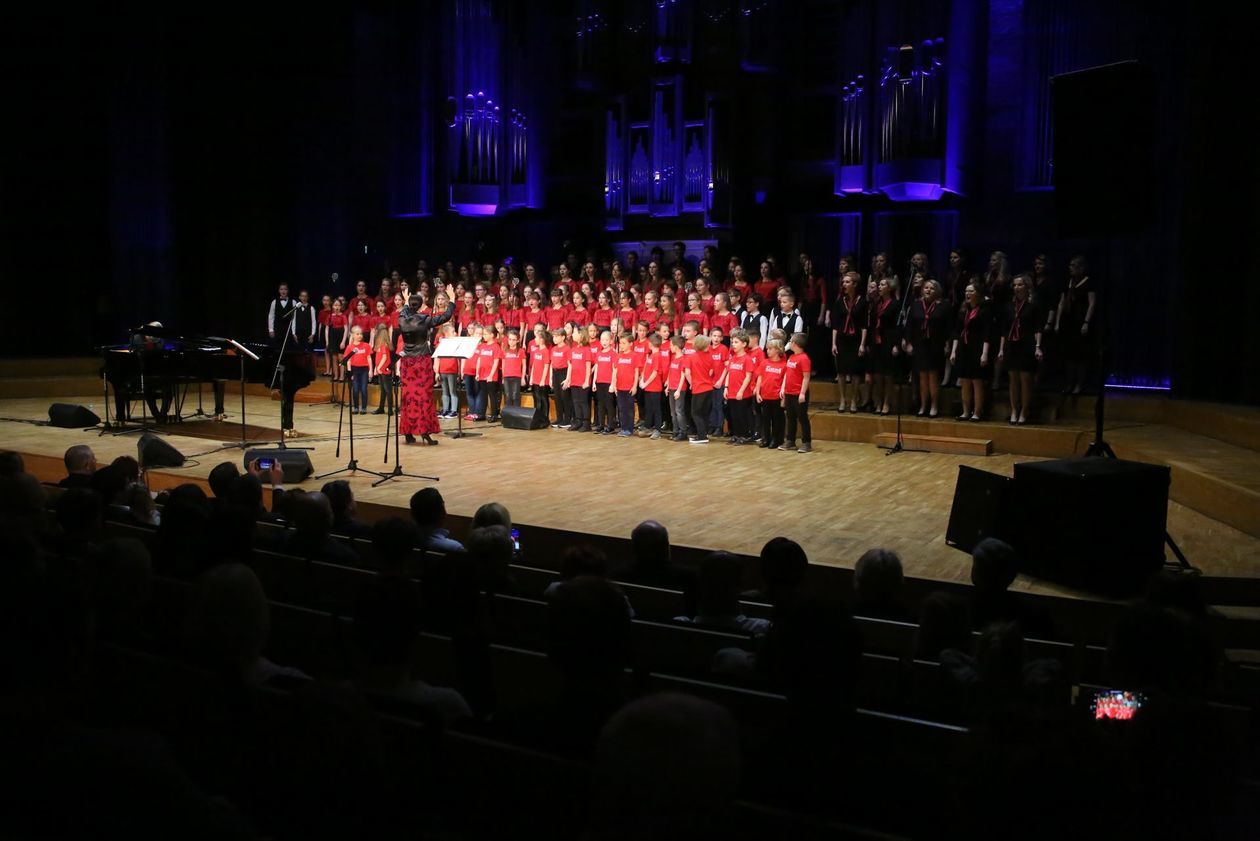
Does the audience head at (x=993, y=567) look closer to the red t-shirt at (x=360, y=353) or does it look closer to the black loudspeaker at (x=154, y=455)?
the black loudspeaker at (x=154, y=455)

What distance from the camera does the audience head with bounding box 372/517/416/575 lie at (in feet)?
11.8

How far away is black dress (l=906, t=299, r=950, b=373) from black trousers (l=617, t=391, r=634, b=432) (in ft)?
10.0

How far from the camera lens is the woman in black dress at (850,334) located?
36.2 feet

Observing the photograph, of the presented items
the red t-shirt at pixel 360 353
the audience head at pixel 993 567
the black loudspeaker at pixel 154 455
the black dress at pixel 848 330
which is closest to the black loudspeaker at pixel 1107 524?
the audience head at pixel 993 567

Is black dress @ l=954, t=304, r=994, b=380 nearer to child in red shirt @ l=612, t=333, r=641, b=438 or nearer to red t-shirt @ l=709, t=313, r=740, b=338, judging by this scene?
red t-shirt @ l=709, t=313, r=740, b=338

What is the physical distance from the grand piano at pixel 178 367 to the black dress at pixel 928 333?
20.3ft

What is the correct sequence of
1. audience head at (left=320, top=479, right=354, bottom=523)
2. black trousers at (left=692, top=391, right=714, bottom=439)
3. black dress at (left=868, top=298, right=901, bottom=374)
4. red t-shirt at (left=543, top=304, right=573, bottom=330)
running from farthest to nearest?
red t-shirt at (left=543, top=304, right=573, bottom=330) → black trousers at (left=692, top=391, right=714, bottom=439) → black dress at (left=868, top=298, right=901, bottom=374) → audience head at (left=320, top=479, right=354, bottom=523)

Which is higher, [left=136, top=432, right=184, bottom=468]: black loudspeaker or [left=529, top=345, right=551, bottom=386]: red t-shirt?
[left=529, top=345, right=551, bottom=386]: red t-shirt

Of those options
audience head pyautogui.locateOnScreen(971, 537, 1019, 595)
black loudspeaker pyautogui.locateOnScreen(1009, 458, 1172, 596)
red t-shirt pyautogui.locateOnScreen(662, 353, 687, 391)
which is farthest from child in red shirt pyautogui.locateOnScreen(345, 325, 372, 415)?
audience head pyautogui.locateOnScreen(971, 537, 1019, 595)

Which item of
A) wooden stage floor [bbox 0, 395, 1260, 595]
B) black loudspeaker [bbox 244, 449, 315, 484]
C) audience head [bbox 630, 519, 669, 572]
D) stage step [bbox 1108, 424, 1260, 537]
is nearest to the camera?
audience head [bbox 630, 519, 669, 572]

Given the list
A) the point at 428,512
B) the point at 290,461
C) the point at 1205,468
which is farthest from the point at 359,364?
the point at 1205,468

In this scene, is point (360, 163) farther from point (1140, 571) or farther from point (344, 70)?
point (1140, 571)

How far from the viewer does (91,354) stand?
53.9 ft

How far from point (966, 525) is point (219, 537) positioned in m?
4.01
